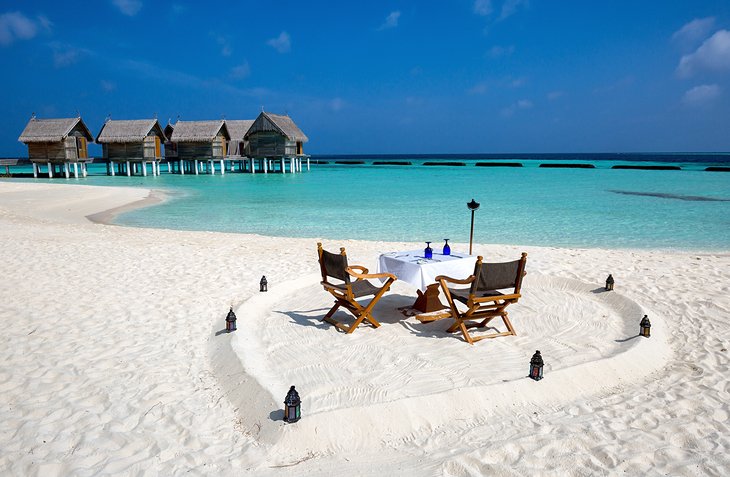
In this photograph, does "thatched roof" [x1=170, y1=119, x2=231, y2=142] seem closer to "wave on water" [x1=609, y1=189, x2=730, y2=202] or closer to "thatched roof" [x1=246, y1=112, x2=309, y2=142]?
"thatched roof" [x1=246, y1=112, x2=309, y2=142]

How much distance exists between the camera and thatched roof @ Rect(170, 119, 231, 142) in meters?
43.2

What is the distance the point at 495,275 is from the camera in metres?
4.93

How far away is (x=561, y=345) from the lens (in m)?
4.97

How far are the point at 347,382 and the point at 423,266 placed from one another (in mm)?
1633

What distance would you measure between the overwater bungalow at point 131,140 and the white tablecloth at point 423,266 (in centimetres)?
3996

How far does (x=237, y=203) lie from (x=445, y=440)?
20.6 m

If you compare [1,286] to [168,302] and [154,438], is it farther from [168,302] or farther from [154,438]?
[154,438]

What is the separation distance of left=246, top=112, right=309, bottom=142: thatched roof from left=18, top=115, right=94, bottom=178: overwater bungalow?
1300cm

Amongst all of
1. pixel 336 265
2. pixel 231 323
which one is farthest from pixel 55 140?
pixel 336 265

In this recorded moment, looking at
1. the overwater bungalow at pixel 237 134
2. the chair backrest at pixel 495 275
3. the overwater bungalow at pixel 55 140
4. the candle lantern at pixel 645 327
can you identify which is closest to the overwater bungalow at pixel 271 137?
the overwater bungalow at pixel 237 134

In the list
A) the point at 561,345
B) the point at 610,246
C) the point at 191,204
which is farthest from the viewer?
the point at 191,204

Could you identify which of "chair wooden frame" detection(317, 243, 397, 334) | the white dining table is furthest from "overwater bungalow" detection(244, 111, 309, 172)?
"chair wooden frame" detection(317, 243, 397, 334)

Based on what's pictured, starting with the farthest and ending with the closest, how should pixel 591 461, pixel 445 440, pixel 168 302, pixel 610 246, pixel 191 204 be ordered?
pixel 191 204
pixel 610 246
pixel 168 302
pixel 445 440
pixel 591 461

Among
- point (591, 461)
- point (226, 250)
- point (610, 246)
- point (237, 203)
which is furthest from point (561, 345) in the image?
point (237, 203)
